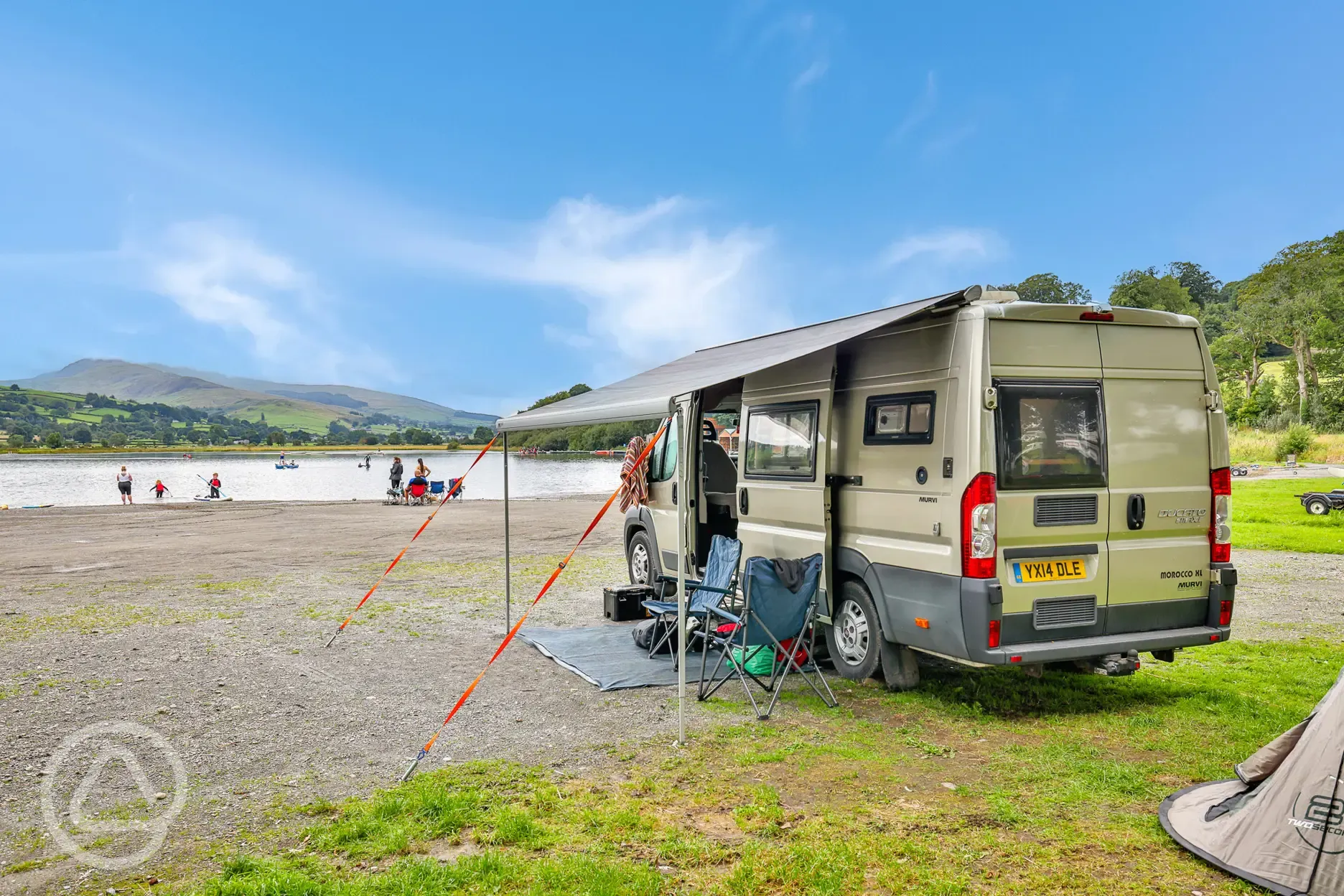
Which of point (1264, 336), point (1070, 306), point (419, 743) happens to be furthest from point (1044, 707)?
point (1264, 336)

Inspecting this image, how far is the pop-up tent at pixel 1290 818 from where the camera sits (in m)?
3.30

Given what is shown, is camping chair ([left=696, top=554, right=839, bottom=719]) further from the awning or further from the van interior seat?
the van interior seat

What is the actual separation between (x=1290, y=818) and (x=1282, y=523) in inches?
672

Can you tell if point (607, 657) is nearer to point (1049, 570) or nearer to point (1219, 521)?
point (1049, 570)

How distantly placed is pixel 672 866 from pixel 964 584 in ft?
8.44

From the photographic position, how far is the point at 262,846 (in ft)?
12.9

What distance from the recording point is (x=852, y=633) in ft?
21.3

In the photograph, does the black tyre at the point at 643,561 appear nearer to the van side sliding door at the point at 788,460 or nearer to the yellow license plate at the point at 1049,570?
the van side sliding door at the point at 788,460

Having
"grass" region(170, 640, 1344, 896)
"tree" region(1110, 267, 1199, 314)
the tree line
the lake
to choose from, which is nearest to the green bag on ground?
"grass" region(170, 640, 1344, 896)

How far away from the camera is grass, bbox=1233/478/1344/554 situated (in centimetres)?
1478

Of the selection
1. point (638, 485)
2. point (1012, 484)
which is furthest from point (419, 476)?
point (1012, 484)

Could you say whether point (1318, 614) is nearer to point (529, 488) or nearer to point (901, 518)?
point (901, 518)

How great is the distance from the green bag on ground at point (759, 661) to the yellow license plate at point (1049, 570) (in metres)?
2.04

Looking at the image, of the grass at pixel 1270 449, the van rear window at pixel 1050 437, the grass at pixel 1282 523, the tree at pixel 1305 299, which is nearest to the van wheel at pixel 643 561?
the van rear window at pixel 1050 437
